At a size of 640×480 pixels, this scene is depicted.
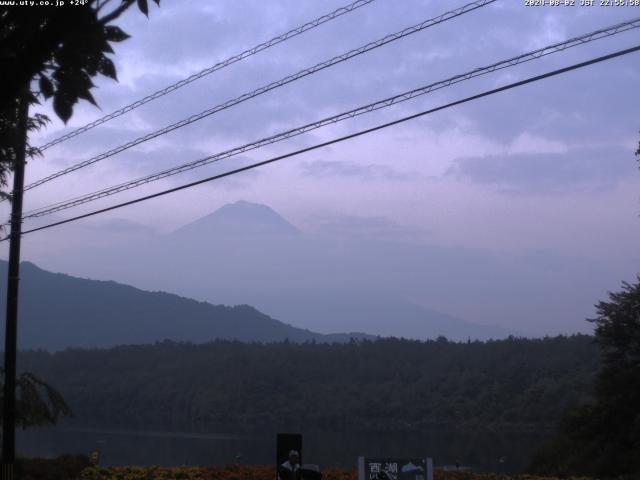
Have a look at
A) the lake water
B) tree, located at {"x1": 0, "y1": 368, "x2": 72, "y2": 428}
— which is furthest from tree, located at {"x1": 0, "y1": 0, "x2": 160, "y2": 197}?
the lake water

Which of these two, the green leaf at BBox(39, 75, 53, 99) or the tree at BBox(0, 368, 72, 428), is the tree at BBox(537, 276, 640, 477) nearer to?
the tree at BBox(0, 368, 72, 428)

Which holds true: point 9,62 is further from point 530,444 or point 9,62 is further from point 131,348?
point 131,348

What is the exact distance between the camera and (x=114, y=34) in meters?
5.97

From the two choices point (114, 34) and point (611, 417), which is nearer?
point (114, 34)

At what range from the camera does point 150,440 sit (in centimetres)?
3834

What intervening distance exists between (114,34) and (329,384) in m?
70.7

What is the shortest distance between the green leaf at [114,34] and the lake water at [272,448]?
1657 centimetres

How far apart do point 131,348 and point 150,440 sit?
5986 cm

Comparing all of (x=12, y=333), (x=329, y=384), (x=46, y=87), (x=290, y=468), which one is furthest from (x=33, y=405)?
(x=329, y=384)

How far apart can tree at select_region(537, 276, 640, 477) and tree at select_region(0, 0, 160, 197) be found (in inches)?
780

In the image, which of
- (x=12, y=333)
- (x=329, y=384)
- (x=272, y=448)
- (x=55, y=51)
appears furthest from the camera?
(x=329, y=384)

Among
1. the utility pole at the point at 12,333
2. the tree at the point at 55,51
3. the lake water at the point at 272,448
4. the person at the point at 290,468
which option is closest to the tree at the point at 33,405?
the utility pole at the point at 12,333

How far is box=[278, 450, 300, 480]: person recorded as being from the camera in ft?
40.4

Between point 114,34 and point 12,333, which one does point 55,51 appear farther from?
point 12,333
